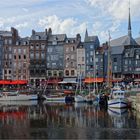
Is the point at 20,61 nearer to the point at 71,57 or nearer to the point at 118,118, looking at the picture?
the point at 71,57

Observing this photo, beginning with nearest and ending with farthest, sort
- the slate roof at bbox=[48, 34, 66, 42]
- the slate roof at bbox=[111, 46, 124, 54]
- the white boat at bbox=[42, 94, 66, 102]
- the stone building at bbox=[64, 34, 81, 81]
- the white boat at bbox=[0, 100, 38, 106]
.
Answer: the white boat at bbox=[0, 100, 38, 106]
the white boat at bbox=[42, 94, 66, 102]
the slate roof at bbox=[111, 46, 124, 54]
the stone building at bbox=[64, 34, 81, 81]
the slate roof at bbox=[48, 34, 66, 42]

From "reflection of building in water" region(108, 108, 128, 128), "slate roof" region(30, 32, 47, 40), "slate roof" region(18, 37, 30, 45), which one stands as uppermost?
"slate roof" region(30, 32, 47, 40)

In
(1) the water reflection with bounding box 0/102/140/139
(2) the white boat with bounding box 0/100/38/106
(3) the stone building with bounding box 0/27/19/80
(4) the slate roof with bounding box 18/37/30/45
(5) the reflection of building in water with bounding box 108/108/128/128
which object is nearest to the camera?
(1) the water reflection with bounding box 0/102/140/139

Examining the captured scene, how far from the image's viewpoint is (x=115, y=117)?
6425cm

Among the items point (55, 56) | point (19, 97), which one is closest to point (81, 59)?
point (55, 56)

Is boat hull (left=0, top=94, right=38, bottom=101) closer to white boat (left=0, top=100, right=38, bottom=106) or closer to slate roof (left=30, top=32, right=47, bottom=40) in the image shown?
white boat (left=0, top=100, right=38, bottom=106)

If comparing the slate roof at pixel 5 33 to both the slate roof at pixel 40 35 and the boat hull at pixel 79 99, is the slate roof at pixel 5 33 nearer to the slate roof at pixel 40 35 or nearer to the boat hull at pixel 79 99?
the slate roof at pixel 40 35

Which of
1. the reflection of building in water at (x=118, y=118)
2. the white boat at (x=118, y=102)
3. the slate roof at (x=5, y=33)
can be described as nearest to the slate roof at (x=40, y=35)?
the slate roof at (x=5, y=33)

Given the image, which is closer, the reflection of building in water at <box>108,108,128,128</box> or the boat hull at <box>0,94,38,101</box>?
the reflection of building in water at <box>108,108,128,128</box>

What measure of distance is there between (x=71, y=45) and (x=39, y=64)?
12.1 meters

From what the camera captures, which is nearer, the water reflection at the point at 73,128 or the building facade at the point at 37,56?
the water reflection at the point at 73,128

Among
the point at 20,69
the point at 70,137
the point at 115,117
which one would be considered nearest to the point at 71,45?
the point at 20,69

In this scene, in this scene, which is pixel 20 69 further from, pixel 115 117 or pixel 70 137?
pixel 70 137

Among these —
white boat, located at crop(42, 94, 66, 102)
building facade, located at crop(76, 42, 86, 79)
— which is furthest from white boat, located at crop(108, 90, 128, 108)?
building facade, located at crop(76, 42, 86, 79)
